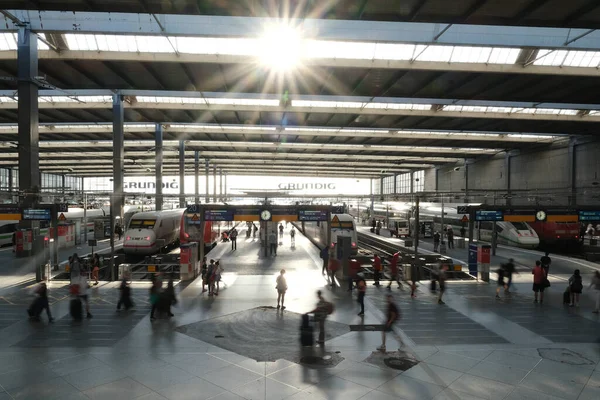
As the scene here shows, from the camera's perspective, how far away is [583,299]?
1380 centimetres

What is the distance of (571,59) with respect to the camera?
2064cm

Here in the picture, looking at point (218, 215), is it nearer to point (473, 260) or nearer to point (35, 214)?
point (35, 214)

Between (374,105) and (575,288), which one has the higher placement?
(374,105)

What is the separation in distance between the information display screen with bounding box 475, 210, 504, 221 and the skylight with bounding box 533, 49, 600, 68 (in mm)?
8429

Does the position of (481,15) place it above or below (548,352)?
above

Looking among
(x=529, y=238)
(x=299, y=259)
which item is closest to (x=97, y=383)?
(x=299, y=259)

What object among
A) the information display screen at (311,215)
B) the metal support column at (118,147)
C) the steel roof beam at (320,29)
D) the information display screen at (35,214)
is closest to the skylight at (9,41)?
the steel roof beam at (320,29)

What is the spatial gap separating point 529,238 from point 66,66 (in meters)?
33.2

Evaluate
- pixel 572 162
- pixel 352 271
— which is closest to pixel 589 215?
pixel 352 271

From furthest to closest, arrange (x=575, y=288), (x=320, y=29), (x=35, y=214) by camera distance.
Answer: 1. (x=320, y=29)
2. (x=35, y=214)
3. (x=575, y=288)

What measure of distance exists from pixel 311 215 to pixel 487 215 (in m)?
8.41

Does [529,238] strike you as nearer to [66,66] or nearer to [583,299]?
[583,299]

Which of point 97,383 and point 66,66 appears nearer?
point 97,383

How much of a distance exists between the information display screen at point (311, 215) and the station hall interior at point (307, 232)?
0.23 ft
